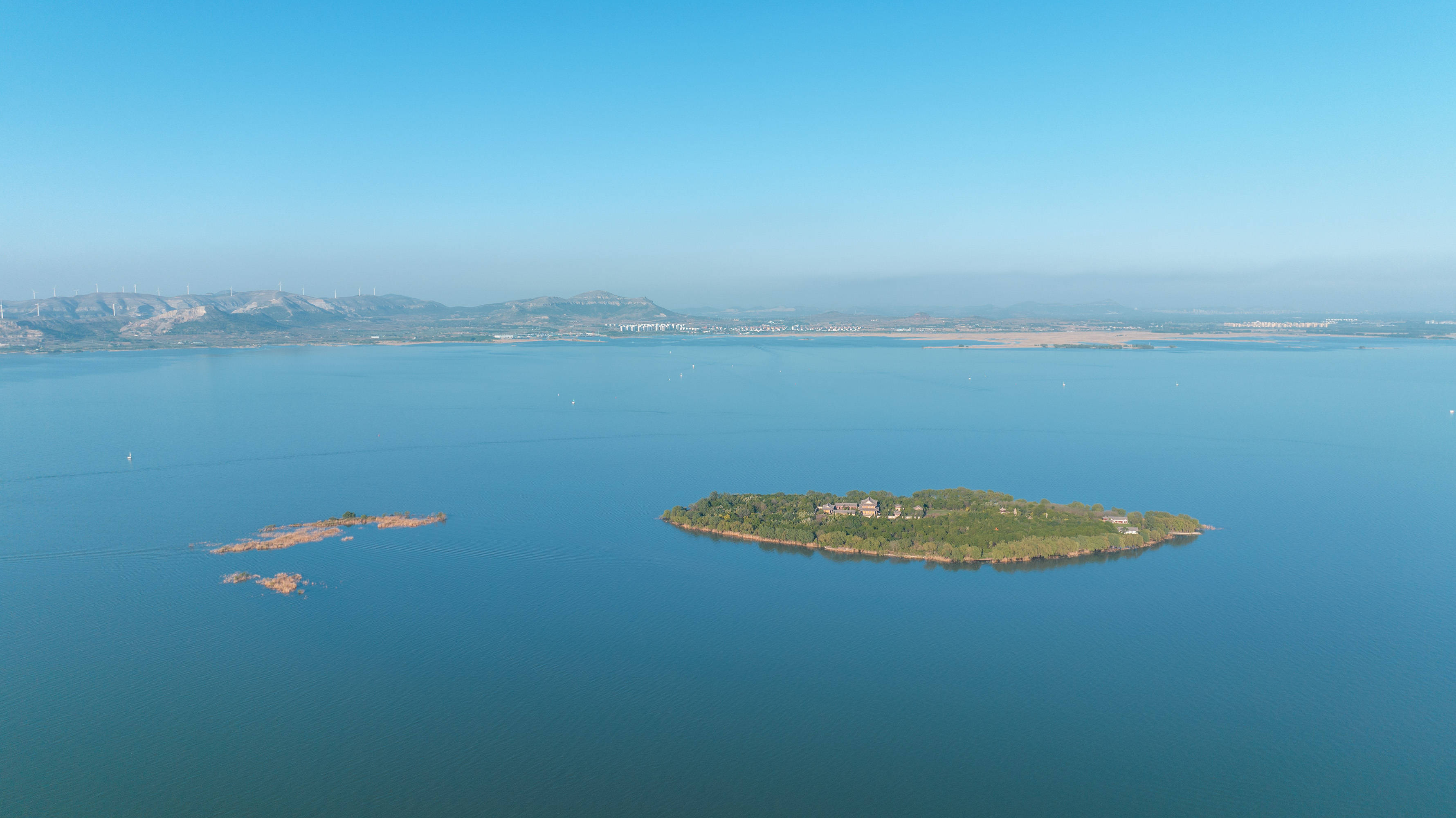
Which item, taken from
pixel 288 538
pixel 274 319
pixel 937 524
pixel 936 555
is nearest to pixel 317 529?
pixel 288 538

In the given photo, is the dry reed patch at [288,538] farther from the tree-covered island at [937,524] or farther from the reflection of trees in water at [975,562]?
the reflection of trees in water at [975,562]

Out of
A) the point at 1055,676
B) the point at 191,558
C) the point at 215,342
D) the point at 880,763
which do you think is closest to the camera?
the point at 880,763

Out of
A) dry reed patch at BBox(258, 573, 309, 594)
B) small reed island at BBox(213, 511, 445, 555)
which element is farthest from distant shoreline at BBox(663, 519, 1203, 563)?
dry reed patch at BBox(258, 573, 309, 594)

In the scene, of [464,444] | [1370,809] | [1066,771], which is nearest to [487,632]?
[1066,771]

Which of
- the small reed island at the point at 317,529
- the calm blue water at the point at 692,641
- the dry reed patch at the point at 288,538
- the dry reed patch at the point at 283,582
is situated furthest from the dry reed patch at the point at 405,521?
the dry reed patch at the point at 283,582

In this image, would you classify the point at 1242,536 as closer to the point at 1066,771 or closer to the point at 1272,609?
the point at 1272,609

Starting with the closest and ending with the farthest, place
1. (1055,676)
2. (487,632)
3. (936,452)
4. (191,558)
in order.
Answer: (1055,676), (487,632), (191,558), (936,452)
